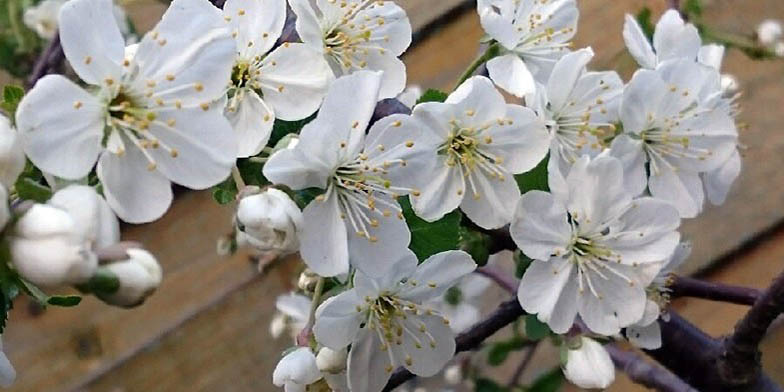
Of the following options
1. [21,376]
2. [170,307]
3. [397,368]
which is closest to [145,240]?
[170,307]

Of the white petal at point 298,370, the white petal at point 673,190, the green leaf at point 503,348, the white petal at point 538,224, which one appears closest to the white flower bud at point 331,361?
the white petal at point 298,370

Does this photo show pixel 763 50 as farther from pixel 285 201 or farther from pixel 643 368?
pixel 285 201

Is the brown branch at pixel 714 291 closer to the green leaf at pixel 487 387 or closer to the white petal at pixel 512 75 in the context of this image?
the white petal at pixel 512 75

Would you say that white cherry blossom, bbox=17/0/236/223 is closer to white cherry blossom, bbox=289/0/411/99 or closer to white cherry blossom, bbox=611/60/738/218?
white cherry blossom, bbox=289/0/411/99

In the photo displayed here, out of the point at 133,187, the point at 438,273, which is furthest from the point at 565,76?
the point at 133,187

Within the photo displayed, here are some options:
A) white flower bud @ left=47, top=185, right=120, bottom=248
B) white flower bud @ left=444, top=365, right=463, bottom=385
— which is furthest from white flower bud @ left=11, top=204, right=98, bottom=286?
white flower bud @ left=444, top=365, right=463, bottom=385
